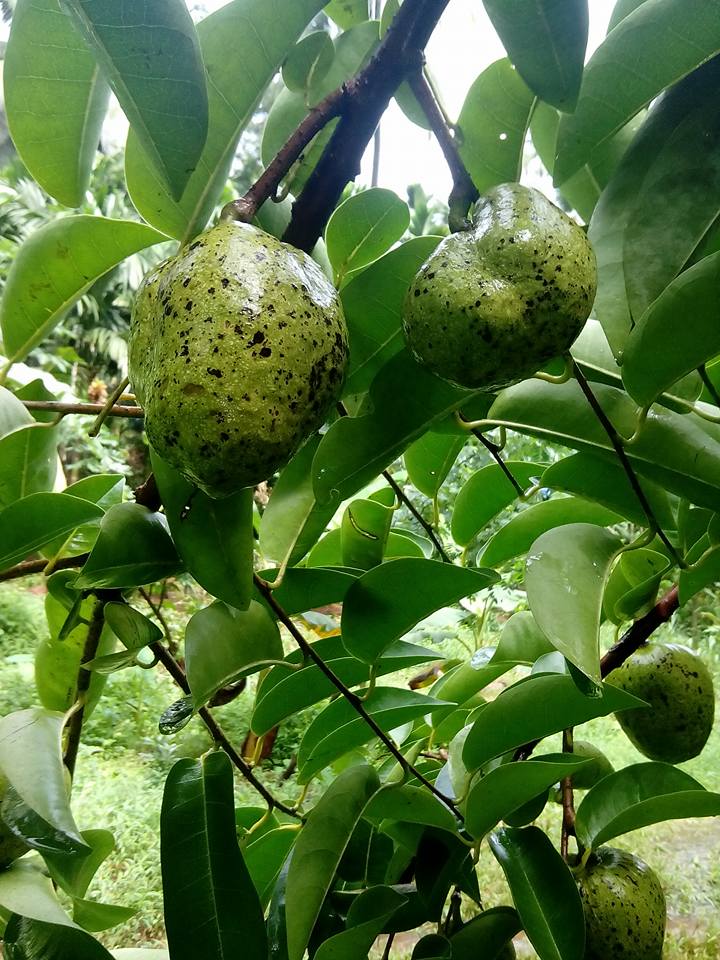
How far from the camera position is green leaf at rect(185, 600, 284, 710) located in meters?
0.42

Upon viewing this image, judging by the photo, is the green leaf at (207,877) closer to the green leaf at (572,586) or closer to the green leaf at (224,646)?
the green leaf at (224,646)

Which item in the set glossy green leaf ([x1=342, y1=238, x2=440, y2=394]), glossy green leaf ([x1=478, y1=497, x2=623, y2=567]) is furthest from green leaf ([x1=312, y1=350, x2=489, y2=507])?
glossy green leaf ([x1=478, y1=497, x2=623, y2=567])

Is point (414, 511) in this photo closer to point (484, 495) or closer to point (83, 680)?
point (484, 495)

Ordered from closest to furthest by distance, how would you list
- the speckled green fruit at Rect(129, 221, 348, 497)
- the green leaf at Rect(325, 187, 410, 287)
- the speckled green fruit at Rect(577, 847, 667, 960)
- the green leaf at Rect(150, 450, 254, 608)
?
the speckled green fruit at Rect(129, 221, 348, 497)
the green leaf at Rect(150, 450, 254, 608)
the green leaf at Rect(325, 187, 410, 287)
the speckled green fruit at Rect(577, 847, 667, 960)

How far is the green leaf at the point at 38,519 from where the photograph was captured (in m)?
0.46

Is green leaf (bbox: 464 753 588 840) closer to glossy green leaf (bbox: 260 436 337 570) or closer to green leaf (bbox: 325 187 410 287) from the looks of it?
glossy green leaf (bbox: 260 436 337 570)

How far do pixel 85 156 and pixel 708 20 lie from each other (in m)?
0.35

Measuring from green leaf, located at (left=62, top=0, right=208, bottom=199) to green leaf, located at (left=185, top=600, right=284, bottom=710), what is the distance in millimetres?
260

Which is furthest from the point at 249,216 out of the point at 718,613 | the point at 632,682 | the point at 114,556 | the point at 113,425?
the point at 113,425

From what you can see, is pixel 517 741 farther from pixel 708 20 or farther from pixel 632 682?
pixel 708 20

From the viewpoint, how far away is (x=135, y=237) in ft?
1.53

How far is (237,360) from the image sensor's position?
0.91ft

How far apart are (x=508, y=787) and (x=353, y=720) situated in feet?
0.47

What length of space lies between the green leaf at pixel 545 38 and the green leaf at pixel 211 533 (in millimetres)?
245
